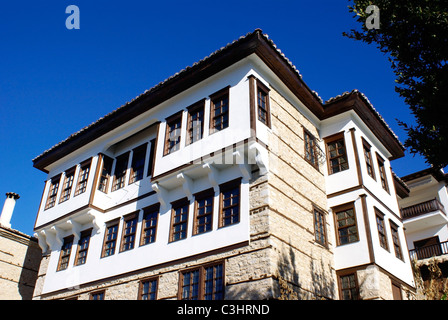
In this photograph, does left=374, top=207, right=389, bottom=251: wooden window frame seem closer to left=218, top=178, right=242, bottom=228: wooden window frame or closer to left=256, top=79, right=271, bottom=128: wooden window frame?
left=256, top=79, right=271, bottom=128: wooden window frame

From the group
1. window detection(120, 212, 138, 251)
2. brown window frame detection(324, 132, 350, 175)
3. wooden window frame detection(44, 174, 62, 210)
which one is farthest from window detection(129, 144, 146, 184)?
brown window frame detection(324, 132, 350, 175)

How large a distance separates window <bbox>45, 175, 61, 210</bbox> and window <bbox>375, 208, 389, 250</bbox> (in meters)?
12.6

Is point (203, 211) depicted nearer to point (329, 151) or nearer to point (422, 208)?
point (329, 151)

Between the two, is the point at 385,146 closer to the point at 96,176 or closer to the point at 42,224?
the point at 96,176

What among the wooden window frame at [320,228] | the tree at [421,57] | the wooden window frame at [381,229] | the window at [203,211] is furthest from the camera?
the wooden window frame at [381,229]

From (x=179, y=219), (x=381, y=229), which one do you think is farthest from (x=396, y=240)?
(x=179, y=219)

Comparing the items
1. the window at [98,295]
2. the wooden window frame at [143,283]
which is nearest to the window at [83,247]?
the window at [98,295]

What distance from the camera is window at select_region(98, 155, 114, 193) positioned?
16250mm

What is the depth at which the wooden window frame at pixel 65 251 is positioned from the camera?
15.9 meters

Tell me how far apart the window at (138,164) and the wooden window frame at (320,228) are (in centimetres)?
640

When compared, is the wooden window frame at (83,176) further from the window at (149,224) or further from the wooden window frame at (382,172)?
the wooden window frame at (382,172)
